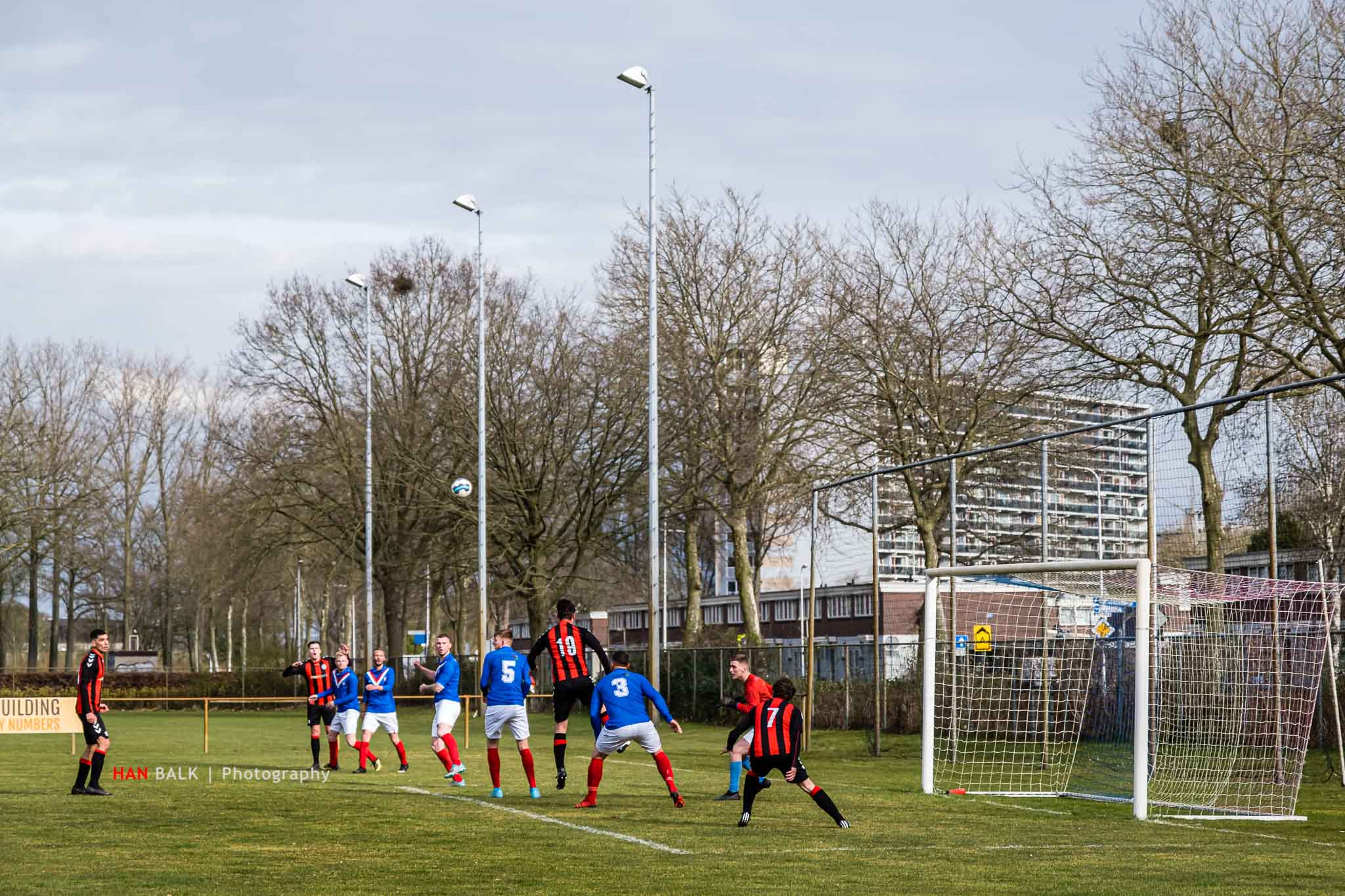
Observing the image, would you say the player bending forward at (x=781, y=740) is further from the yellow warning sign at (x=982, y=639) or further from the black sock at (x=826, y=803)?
the yellow warning sign at (x=982, y=639)

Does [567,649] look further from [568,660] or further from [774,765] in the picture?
[774,765]

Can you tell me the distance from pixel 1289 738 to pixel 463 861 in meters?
12.0

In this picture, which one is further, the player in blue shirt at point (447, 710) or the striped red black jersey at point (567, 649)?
the player in blue shirt at point (447, 710)

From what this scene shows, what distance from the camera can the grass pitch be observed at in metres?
10.3

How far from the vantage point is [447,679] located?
63.2 ft

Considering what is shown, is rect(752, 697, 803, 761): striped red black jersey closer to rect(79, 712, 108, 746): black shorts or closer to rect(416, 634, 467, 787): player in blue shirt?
rect(416, 634, 467, 787): player in blue shirt

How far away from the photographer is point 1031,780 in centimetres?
2055

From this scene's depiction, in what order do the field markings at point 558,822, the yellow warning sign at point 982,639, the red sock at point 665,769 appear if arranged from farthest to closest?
1. the yellow warning sign at point 982,639
2. the red sock at point 665,769
3. the field markings at point 558,822

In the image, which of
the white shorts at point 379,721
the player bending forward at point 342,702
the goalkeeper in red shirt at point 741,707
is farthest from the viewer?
the player bending forward at point 342,702

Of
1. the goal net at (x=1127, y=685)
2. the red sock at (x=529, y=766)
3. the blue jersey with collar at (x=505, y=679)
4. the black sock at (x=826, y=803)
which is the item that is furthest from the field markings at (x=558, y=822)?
the goal net at (x=1127, y=685)

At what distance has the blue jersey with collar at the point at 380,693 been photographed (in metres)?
21.8

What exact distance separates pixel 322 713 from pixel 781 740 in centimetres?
1151

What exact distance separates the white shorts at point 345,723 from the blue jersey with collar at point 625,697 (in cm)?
794

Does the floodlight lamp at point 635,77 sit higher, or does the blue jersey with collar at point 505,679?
the floodlight lamp at point 635,77
